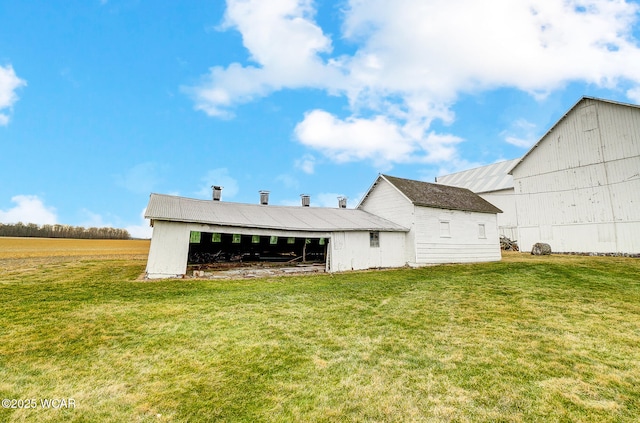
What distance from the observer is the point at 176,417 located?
11.8ft

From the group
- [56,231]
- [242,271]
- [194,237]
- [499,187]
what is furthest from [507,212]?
[56,231]

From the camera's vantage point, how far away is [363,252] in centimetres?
1845

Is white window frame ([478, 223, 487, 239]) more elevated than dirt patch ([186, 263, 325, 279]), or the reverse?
white window frame ([478, 223, 487, 239])

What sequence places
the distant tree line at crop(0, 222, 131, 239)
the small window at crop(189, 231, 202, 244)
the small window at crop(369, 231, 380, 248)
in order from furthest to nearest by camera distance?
the distant tree line at crop(0, 222, 131, 239) → the small window at crop(369, 231, 380, 248) → the small window at crop(189, 231, 202, 244)

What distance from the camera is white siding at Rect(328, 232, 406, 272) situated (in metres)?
17.6

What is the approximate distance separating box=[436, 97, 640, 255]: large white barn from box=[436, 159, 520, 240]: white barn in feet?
13.1

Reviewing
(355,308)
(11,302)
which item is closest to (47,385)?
(355,308)

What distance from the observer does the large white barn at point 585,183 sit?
63.4ft

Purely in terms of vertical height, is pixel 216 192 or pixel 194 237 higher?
pixel 216 192

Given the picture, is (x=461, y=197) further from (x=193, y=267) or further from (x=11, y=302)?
(x=11, y=302)

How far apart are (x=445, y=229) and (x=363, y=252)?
6.47 m

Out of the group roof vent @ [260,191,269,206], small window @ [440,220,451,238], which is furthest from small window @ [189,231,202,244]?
small window @ [440,220,451,238]

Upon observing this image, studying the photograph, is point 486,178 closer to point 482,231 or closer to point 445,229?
point 482,231

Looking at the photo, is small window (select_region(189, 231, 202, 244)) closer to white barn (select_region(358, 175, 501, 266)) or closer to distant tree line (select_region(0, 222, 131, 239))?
white barn (select_region(358, 175, 501, 266))
